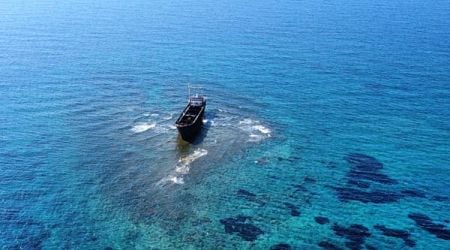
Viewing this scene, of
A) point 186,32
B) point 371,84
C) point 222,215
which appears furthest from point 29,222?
point 186,32

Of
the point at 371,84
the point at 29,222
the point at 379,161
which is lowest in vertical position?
the point at 29,222

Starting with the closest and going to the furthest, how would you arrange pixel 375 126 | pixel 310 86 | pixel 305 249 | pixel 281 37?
pixel 305 249 → pixel 375 126 → pixel 310 86 → pixel 281 37

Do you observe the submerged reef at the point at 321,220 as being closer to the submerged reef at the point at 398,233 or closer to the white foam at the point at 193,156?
the submerged reef at the point at 398,233

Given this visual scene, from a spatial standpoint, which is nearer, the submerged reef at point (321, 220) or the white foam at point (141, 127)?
the submerged reef at point (321, 220)

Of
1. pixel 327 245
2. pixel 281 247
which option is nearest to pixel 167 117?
pixel 281 247

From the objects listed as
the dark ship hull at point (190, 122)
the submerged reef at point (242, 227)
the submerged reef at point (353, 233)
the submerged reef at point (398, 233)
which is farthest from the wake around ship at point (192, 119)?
the submerged reef at point (398, 233)

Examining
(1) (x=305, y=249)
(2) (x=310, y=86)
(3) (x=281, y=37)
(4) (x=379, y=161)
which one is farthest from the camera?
(3) (x=281, y=37)

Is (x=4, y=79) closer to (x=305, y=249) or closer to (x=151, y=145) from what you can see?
(x=151, y=145)
